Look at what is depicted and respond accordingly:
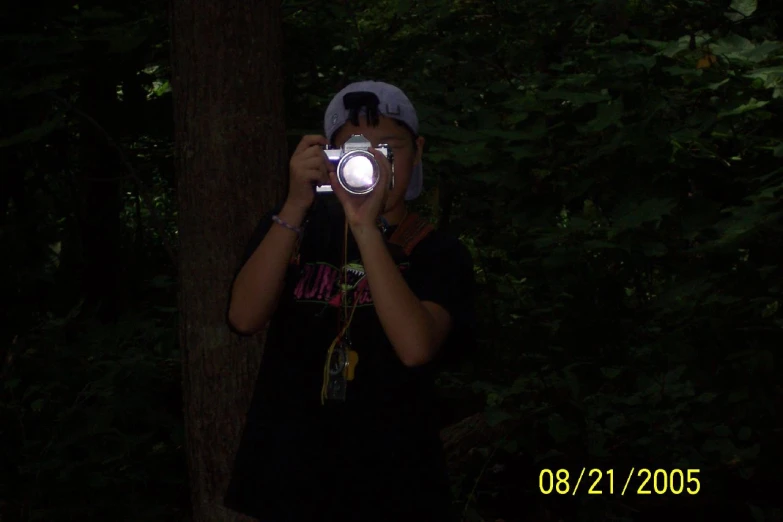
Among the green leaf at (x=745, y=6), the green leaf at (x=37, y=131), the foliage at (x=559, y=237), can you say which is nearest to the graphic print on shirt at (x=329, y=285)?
the foliage at (x=559, y=237)

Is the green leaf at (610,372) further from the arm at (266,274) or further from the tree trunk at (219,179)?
the arm at (266,274)

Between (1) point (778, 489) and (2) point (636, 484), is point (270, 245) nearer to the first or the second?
(2) point (636, 484)

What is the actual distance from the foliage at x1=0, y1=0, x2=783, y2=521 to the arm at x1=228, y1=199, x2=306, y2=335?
185 centimetres

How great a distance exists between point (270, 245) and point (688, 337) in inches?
113

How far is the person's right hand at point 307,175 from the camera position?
268cm

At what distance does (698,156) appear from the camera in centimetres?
441

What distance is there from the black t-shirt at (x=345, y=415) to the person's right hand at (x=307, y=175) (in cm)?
13

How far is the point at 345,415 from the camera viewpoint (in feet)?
8.74

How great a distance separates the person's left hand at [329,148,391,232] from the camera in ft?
8.36

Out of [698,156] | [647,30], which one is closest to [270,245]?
[698,156]

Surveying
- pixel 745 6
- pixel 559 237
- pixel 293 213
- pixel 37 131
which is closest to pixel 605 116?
pixel 559 237

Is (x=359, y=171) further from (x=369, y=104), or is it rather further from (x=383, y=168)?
(x=369, y=104)

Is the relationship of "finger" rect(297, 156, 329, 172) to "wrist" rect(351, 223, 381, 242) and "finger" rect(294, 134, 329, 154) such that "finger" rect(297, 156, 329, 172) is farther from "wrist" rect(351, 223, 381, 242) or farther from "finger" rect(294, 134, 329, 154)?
"wrist" rect(351, 223, 381, 242)

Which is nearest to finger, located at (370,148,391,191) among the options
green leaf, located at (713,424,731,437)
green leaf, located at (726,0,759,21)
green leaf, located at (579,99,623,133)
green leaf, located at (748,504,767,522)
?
green leaf, located at (579,99,623,133)
